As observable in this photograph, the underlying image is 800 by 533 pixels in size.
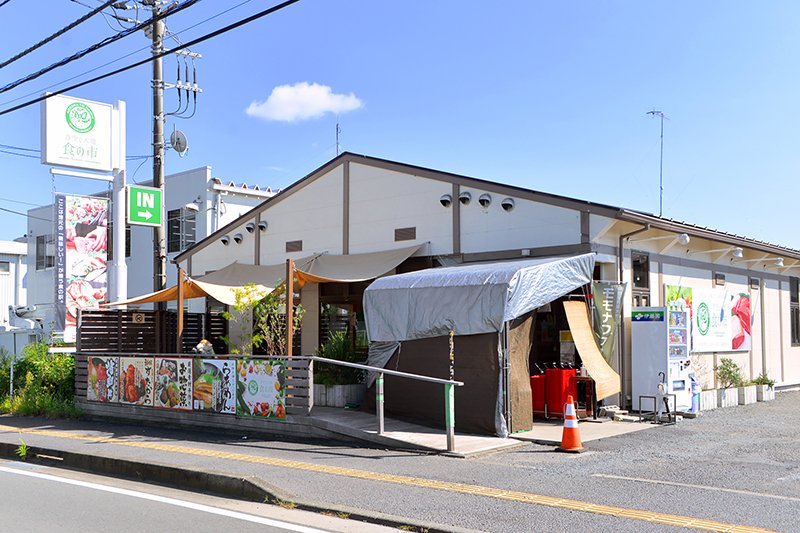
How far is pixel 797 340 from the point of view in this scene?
22.4m

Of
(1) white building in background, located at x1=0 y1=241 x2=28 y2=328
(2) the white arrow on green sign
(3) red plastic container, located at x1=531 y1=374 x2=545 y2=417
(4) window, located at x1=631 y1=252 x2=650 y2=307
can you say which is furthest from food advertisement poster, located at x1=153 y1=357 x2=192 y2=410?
(1) white building in background, located at x1=0 y1=241 x2=28 y2=328

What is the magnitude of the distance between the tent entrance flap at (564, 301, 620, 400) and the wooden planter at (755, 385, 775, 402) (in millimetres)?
6119

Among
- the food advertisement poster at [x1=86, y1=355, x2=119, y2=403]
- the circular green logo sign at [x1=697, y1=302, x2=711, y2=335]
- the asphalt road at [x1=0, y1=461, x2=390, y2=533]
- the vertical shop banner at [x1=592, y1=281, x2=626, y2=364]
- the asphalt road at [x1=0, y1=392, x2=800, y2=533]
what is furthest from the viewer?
the circular green logo sign at [x1=697, y1=302, x2=711, y2=335]

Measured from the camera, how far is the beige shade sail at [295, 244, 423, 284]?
16297 millimetres

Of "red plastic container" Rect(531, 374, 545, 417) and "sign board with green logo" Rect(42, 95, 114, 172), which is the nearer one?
"red plastic container" Rect(531, 374, 545, 417)

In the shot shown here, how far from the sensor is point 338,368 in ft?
49.1

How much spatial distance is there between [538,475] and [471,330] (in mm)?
3351

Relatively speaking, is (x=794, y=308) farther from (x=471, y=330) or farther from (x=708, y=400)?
(x=471, y=330)

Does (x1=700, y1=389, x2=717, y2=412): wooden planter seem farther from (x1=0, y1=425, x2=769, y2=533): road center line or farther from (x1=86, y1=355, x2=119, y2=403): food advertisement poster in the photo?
(x1=86, y1=355, x2=119, y2=403): food advertisement poster

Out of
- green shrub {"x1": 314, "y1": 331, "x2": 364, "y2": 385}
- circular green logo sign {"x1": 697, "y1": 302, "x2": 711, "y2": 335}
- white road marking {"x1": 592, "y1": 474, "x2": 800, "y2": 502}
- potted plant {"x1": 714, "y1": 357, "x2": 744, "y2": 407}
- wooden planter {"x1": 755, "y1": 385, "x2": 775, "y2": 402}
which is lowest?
wooden planter {"x1": 755, "y1": 385, "x2": 775, "y2": 402}

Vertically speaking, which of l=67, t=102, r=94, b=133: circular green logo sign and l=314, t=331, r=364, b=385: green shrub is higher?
l=67, t=102, r=94, b=133: circular green logo sign

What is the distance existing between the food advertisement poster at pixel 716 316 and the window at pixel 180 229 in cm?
1671

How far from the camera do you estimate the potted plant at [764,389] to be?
18078 millimetres

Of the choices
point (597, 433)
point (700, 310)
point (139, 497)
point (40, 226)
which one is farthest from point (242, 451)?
point (40, 226)
